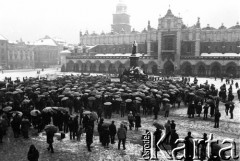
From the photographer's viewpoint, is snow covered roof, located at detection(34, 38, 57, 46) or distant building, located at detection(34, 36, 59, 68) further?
snow covered roof, located at detection(34, 38, 57, 46)

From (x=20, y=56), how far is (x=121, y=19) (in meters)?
33.2

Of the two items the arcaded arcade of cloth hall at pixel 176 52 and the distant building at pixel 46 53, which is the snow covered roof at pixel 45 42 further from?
the arcaded arcade of cloth hall at pixel 176 52

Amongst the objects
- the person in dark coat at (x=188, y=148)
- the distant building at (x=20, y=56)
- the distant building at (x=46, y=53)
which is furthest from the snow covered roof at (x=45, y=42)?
the person in dark coat at (x=188, y=148)

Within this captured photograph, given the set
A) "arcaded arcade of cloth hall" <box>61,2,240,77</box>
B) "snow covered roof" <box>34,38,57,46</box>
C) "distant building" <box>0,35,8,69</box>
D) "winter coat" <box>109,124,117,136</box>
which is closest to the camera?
"winter coat" <box>109,124,117,136</box>

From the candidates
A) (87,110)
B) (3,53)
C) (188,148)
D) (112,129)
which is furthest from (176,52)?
(3,53)

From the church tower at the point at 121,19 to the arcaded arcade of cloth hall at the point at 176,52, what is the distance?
16.6 meters

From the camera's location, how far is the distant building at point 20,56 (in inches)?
3145

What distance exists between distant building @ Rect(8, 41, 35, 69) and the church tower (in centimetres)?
2851

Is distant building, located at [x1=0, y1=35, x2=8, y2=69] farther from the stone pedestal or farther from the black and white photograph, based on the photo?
the stone pedestal

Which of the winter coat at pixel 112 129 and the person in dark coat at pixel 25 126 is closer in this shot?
the winter coat at pixel 112 129

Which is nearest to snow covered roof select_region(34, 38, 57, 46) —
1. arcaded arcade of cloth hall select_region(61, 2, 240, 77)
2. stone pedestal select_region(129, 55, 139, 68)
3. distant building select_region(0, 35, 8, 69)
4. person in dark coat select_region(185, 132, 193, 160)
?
distant building select_region(0, 35, 8, 69)

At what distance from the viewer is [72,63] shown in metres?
66.4

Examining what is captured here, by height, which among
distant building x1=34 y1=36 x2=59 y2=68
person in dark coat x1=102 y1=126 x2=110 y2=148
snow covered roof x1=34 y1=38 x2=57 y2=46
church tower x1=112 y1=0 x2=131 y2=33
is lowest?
person in dark coat x1=102 y1=126 x2=110 y2=148

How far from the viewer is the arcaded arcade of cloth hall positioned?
5103cm
